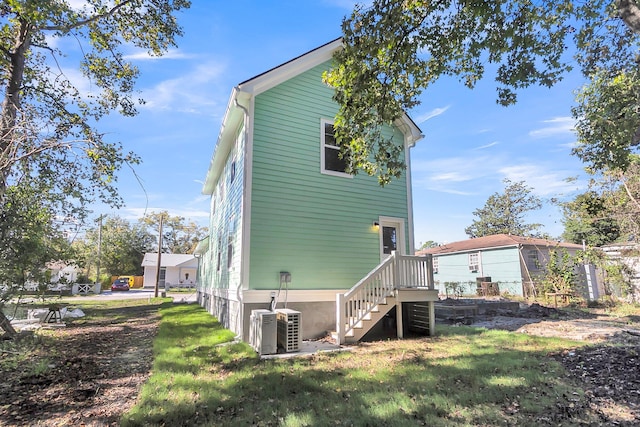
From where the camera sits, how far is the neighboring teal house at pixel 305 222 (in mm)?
7625

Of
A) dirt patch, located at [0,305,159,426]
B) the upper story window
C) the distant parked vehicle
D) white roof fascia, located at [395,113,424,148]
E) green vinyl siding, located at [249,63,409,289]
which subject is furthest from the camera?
the distant parked vehicle

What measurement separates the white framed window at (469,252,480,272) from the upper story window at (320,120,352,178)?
19721 mm

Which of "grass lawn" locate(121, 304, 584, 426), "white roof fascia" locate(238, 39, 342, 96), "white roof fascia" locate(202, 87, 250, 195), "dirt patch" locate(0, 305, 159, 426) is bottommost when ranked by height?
"dirt patch" locate(0, 305, 159, 426)

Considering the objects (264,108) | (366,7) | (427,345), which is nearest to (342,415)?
(427,345)

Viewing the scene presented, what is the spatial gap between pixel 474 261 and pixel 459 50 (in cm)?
2214

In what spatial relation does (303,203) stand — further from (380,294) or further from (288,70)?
(288,70)

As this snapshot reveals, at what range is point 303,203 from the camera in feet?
27.6

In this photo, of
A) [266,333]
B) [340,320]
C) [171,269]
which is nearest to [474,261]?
[340,320]

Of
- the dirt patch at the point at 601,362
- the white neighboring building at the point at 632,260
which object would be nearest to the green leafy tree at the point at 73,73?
the dirt patch at the point at 601,362

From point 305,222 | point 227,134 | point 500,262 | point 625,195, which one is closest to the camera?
point 305,222

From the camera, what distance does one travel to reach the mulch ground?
3.69 meters

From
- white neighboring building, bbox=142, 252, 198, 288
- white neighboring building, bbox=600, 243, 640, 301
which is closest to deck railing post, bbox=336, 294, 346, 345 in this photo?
white neighboring building, bbox=600, 243, 640, 301

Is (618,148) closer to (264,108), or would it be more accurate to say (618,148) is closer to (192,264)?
(264,108)

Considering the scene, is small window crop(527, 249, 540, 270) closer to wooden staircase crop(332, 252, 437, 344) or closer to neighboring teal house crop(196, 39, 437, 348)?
neighboring teal house crop(196, 39, 437, 348)
